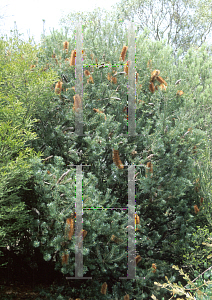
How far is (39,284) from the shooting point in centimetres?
485

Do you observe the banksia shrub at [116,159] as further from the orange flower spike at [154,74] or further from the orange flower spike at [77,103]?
the orange flower spike at [154,74]

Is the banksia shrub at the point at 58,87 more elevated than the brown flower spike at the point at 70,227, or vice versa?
the banksia shrub at the point at 58,87

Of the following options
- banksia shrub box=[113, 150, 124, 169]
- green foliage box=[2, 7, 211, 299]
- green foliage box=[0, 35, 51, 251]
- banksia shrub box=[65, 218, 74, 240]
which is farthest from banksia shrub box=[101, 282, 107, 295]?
banksia shrub box=[113, 150, 124, 169]

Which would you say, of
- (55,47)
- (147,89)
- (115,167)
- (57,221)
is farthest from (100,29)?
(57,221)

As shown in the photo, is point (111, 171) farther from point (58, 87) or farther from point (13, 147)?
point (13, 147)

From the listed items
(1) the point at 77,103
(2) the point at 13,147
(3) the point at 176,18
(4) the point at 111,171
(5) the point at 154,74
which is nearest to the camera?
(2) the point at 13,147

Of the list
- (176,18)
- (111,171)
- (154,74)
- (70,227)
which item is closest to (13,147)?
(70,227)

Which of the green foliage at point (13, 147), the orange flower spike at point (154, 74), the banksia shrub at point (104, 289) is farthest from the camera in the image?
the orange flower spike at point (154, 74)

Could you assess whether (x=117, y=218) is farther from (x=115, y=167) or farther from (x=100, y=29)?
(x=100, y=29)

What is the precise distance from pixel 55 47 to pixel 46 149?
2.22 m

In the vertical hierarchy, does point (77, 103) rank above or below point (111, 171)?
above

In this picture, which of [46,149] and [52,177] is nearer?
[52,177]

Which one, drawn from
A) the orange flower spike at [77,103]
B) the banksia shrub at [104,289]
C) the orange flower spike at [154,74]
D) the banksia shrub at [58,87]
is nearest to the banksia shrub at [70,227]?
the banksia shrub at [104,289]

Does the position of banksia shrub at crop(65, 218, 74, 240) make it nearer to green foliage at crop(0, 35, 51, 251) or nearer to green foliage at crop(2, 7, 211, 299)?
green foliage at crop(2, 7, 211, 299)
